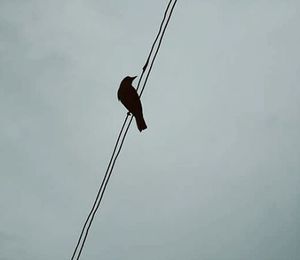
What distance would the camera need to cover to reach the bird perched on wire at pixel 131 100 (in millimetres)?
→ 5719

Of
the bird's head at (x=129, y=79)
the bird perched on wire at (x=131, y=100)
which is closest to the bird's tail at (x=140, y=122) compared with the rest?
the bird perched on wire at (x=131, y=100)

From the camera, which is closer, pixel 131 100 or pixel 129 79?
pixel 131 100

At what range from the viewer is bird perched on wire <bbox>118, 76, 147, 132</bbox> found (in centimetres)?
Result: 572

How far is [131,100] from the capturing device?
594 cm

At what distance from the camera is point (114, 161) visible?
4.32 metres

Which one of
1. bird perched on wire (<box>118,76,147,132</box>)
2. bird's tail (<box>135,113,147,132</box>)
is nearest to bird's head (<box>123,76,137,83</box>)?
bird perched on wire (<box>118,76,147,132</box>)

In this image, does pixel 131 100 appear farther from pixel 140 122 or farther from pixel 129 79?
pixel 129 79

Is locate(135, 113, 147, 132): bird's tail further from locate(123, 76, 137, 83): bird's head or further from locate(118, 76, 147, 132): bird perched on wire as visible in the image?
locate(123, 76, 137, 83): bird's head

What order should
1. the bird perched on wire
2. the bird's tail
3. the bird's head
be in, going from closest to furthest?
1. the bird perched on wire
2. the bird's tail
3. the bird's head

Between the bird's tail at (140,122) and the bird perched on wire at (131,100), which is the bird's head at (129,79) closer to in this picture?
the bird perched on wire at (131,100)

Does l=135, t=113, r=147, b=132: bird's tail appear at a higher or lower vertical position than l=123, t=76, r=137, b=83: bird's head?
lower

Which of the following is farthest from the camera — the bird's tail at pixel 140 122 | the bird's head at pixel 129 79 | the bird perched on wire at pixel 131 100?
the bird's head at pixel 129 79

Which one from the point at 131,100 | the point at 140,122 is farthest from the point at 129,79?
the point at 140,122

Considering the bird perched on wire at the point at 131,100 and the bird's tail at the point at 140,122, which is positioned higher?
the bird perched on wire at the point at 131,100
